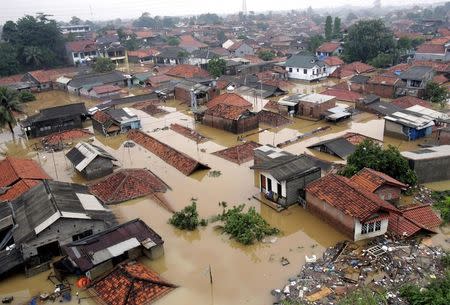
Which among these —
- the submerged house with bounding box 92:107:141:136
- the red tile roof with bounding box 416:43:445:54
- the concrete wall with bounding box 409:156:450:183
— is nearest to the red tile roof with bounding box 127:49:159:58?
the submerged house with bounding box 92:107:141:136

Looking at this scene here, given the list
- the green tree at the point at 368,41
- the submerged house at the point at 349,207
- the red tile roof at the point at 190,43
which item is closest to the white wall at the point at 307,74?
the green tree at the point at 368,41

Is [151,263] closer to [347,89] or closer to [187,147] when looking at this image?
[187,147]

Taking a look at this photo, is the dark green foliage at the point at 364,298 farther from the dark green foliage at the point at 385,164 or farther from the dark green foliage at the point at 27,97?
the dark green foliage at the point at 27,97

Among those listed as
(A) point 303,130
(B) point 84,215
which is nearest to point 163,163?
(B) point 84,215

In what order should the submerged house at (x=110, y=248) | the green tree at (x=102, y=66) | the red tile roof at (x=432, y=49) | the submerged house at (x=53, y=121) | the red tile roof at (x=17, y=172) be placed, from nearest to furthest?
1. the submerged house at (x=110, y=248)
2. the red tile roof at (x=17, y=172)
3. the submerged house at (x=53, y=121)
4. the red tile roof at (x=432, y=49)
5. the green tree at (x=102, y=66)

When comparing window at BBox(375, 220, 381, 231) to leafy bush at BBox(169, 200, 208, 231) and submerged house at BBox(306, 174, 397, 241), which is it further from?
leafy bush at BBox(169, 200, 208, 231)

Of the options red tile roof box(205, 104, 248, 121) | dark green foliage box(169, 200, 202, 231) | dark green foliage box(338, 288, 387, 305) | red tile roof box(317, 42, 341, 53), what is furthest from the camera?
red tile roof box(317, 42, 341, 53)

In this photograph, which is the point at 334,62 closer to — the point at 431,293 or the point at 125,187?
the point at 125,187
